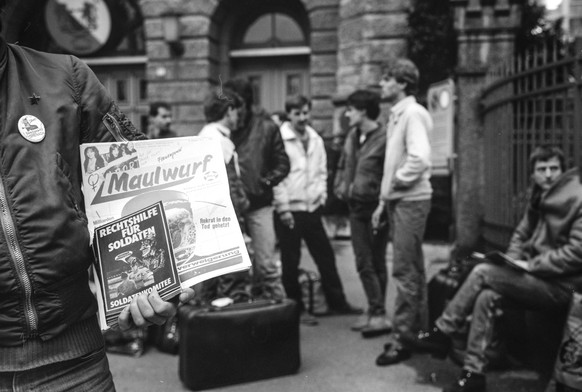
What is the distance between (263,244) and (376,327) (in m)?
1.21

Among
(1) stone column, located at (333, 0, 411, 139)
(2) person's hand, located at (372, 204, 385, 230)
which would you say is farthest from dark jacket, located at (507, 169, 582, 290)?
(1) stone column, located at (333, 0, 411, 139)

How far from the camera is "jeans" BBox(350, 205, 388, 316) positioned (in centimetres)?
556

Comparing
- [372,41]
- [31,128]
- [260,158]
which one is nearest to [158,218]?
[31,128]

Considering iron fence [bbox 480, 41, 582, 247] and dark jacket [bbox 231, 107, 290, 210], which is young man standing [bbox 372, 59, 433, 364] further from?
dark jacket [bbox 231, 107, 290, 210]

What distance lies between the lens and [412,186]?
479 cm

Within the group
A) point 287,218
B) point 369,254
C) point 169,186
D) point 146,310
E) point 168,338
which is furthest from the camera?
point 287,218

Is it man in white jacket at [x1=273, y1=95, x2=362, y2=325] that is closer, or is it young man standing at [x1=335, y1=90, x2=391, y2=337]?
young man standing at [x1=335, y1=90, x2=391, y2=337]

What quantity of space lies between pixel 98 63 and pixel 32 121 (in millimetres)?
12651

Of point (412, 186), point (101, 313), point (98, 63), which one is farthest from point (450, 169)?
point (98, 63)

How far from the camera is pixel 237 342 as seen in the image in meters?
4.16

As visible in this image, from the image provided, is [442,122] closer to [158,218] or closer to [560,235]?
[560,235]

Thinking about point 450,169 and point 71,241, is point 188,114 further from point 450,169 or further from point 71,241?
point 71,241

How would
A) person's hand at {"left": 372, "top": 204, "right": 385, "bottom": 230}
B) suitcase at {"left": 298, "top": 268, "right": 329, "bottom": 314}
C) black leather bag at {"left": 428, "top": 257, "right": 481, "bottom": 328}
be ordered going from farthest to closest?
suitcase at {"left": 298, "top": 268, "right": 329, "bottom": 314} < person's hand at {"left": 372, "top": 204, "right": 385, "bottom": 230} < black leather bag at {"left": 428, "top": 257, "right": 481, "bottom": 328}

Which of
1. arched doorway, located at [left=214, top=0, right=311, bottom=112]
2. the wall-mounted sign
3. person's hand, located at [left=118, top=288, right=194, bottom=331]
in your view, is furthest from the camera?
arched doorway, located at [left=214, top=0, right=311, bottom=112]
